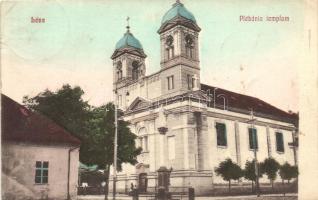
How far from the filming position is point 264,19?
10125 mm

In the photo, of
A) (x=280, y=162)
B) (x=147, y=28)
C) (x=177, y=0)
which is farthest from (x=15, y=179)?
(x=280, y=162)

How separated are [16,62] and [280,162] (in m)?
6.85

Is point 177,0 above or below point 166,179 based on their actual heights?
above

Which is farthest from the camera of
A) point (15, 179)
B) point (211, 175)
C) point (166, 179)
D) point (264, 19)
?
Answer: point (211, 175)

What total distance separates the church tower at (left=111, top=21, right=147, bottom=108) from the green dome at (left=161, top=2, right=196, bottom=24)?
0.88 metres

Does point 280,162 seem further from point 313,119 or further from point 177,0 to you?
point 177,0

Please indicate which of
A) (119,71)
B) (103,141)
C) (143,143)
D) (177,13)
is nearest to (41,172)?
(103,141)

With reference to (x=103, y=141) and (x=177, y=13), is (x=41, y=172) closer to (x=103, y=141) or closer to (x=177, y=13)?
(x=103, y=141)

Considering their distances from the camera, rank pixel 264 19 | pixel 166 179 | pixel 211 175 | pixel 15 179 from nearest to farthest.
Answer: pixel 15 179 < pixel 264 19 < pixel 166 179 < pixel 211 175

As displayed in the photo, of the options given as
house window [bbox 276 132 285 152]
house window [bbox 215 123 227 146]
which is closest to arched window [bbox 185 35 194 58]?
house window [bbox 215 123 227 146]

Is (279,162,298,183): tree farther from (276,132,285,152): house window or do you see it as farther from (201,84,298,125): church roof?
(201,84,298,125): church roof

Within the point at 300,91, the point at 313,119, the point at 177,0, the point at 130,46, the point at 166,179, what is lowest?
the point at 166,179

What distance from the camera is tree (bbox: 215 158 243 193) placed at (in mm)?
12000

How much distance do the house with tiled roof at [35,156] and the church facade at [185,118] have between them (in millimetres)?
1676
